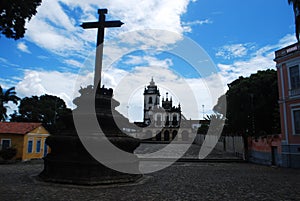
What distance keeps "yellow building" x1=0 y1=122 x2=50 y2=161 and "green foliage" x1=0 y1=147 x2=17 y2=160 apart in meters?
0.52

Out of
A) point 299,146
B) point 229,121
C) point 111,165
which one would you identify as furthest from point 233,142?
point 111,165

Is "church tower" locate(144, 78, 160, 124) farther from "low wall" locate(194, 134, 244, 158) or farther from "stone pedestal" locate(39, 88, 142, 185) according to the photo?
"stone pedestal" locate(39, 88, 142, 185)

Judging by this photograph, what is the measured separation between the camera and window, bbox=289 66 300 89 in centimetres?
1452

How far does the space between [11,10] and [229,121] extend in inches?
719

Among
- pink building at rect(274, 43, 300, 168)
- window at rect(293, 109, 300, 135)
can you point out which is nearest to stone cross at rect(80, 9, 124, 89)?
pink building at rect(274, 43, 300, 168)

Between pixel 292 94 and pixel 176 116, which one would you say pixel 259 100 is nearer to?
pixel 292 94

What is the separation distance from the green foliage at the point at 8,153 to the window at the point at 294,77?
1851 centimetres

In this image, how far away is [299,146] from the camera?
1400cm

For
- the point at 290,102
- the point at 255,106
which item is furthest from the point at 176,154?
the point at 290,102

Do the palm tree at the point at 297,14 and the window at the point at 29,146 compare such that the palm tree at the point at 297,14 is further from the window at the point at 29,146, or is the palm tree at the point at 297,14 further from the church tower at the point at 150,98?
the church tower at the point at 150,98

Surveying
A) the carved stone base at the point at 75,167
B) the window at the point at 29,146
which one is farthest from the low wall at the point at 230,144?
the window at the point at 29,146

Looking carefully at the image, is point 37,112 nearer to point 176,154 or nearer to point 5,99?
point 5,99

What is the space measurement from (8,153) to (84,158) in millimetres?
12283

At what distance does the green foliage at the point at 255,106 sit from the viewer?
20328mm
